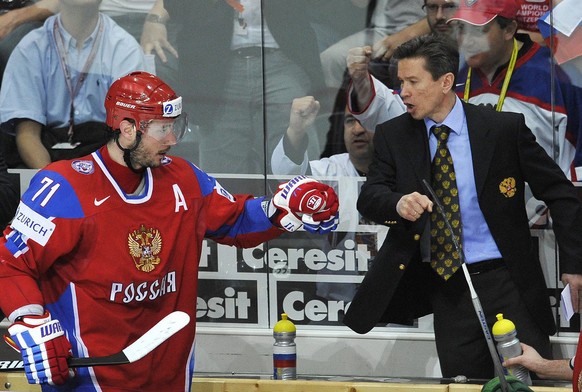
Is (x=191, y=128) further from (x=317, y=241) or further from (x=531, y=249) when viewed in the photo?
(x=531, y=249)

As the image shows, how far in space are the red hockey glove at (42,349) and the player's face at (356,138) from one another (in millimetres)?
2152

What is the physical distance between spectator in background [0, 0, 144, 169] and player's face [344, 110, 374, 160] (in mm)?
997

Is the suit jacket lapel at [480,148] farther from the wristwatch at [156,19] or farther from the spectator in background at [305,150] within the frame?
the wristwatch at [156,19]

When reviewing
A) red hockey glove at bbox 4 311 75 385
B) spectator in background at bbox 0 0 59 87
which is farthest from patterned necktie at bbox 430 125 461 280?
spectator in background at bbox 0 0 59 87

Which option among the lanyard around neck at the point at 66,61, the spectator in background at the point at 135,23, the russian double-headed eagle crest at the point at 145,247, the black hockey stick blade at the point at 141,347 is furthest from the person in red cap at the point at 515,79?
the black hockey stick blade at the point at 141,347

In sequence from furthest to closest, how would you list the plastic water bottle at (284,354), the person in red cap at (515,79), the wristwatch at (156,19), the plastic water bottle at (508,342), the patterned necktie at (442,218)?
the wristwatch at (156,19) → the person in red cap at (515,79) → the patterned necktie at (442,218) → the plastic water bottle at (284,354) → the plastic water bottle at (508,342)

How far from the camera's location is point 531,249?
4.23 m

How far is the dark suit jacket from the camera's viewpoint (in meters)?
4.13

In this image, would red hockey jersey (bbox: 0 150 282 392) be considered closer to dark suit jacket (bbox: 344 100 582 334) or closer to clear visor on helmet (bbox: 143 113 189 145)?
clear visor on helmet (bbox: 143 113 189 145)

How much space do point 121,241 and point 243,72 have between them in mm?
1869

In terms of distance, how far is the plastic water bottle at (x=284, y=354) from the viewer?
3.93 metres

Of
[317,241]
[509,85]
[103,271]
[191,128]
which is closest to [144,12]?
[191,128]

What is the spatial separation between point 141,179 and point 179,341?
20.6 inches

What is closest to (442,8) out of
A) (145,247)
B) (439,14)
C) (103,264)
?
(439,14)
